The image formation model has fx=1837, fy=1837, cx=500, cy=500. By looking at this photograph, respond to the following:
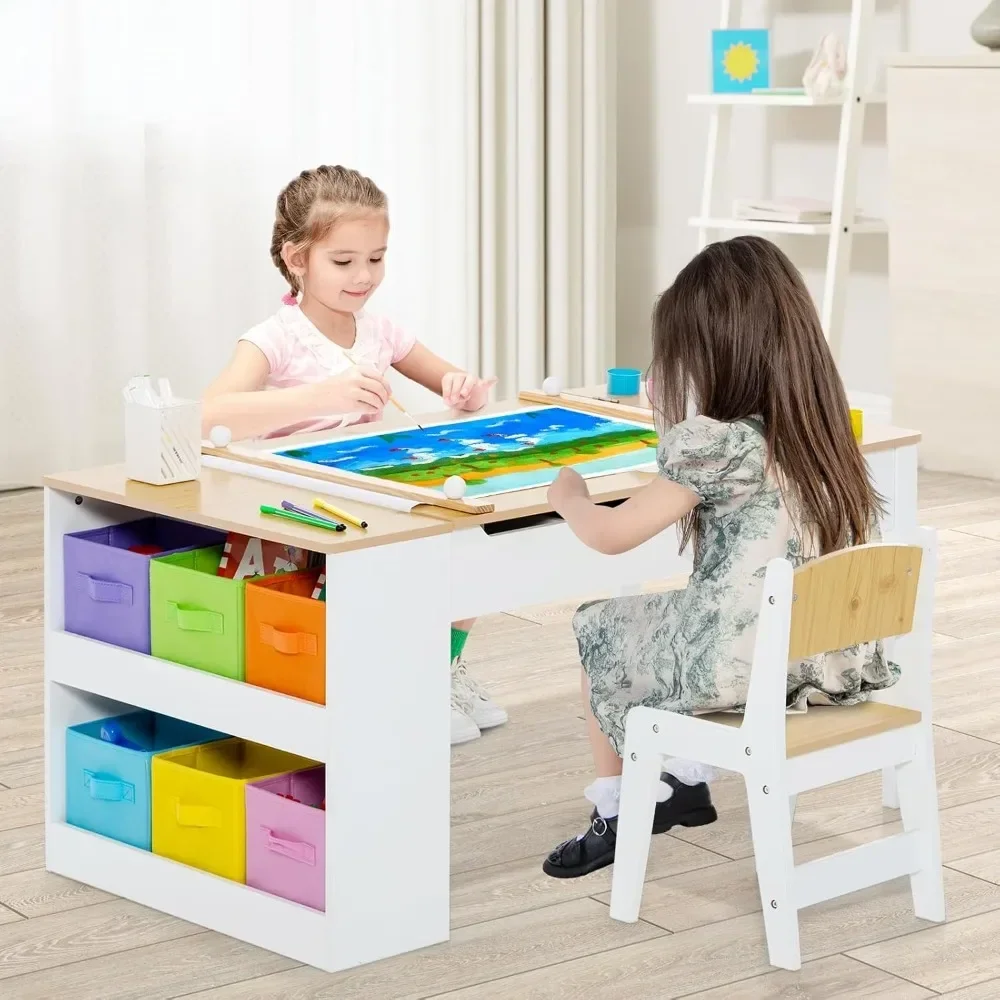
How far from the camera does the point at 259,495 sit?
2111mm

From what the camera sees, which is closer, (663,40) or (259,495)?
(259,495)

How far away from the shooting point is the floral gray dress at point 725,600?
6.50 ft

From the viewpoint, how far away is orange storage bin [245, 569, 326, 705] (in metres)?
1.95

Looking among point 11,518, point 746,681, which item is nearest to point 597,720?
point 746,681

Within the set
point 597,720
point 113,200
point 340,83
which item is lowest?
point 597,720

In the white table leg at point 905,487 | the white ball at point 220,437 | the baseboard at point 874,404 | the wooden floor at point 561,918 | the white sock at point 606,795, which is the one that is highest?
the white ball at point 220,437

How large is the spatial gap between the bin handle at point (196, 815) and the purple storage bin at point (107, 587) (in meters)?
0.19

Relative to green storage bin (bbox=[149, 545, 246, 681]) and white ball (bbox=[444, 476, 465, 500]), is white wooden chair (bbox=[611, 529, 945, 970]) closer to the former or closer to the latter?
white ball (bbox=[444, 476, 465, 500])

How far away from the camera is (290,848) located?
6.57ft

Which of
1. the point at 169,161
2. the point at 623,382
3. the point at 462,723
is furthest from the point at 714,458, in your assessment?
the point at 169,161

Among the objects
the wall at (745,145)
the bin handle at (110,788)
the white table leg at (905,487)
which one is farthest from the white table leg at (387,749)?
the wall at (745,145)

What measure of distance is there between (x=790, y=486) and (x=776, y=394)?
10 centimetres

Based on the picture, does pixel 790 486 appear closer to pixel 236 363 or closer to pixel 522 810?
pixel 522 810

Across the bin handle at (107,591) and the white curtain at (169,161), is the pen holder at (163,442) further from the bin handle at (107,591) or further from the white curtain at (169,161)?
the white curtain at (169,161)
